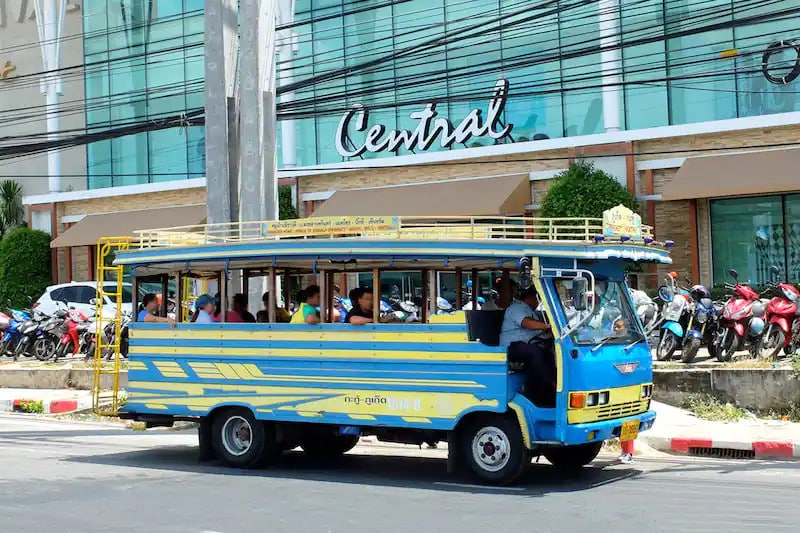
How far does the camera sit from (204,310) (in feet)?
40.3

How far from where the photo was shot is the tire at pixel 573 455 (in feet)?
37.1

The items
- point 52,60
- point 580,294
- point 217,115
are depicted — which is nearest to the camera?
point 580,294

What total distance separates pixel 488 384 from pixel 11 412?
11304mm

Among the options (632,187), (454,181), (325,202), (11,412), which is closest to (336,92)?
(325,202)

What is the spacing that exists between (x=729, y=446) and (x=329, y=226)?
512 centimetres

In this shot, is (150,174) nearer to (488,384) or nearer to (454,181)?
(454,181)

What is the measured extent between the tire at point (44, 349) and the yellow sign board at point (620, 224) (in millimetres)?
15563

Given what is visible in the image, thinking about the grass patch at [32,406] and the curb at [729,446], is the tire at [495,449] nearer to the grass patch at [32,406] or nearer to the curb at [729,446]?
the curb at [729,446]

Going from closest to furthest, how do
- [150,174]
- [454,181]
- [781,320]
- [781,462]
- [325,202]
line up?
[781,462]
[781,320]
[454,181]
[325,202]
[150,174]

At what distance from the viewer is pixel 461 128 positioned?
3066cm

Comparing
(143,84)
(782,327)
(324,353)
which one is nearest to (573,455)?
(324,353)

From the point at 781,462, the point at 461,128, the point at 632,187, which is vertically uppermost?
the point at 461,128

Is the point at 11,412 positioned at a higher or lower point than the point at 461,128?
lower

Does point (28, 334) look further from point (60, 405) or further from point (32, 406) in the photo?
point (60, 405)
